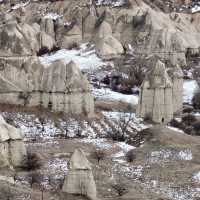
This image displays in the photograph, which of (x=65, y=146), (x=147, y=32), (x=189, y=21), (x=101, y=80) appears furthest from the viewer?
(x=189, y=21)

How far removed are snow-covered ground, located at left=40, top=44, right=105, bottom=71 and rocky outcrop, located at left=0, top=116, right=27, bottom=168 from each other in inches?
1655

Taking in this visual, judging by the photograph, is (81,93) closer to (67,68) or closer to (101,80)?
(67,68)

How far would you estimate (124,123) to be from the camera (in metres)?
54.0

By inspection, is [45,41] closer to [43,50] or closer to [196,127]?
[43,50]

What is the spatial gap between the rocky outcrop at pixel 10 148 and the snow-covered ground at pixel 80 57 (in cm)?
4203

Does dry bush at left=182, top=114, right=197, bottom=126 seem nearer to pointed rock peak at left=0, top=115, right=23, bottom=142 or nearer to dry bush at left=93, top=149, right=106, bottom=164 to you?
dry bush at left=93, top=149, right=106, bottom=164

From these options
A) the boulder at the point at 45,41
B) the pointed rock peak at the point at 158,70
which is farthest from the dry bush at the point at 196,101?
the boulder at the point at 45,41

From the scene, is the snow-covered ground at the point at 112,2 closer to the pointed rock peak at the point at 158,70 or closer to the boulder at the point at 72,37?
the boulder at the point at 72,37

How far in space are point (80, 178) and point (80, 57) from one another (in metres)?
56.0

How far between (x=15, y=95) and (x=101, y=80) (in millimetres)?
24629

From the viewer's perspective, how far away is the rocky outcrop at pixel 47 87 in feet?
176

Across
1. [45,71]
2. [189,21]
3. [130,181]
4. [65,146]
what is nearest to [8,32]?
[45,71]

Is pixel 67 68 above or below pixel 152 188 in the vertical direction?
above

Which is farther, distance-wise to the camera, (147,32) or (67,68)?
(147,32)
